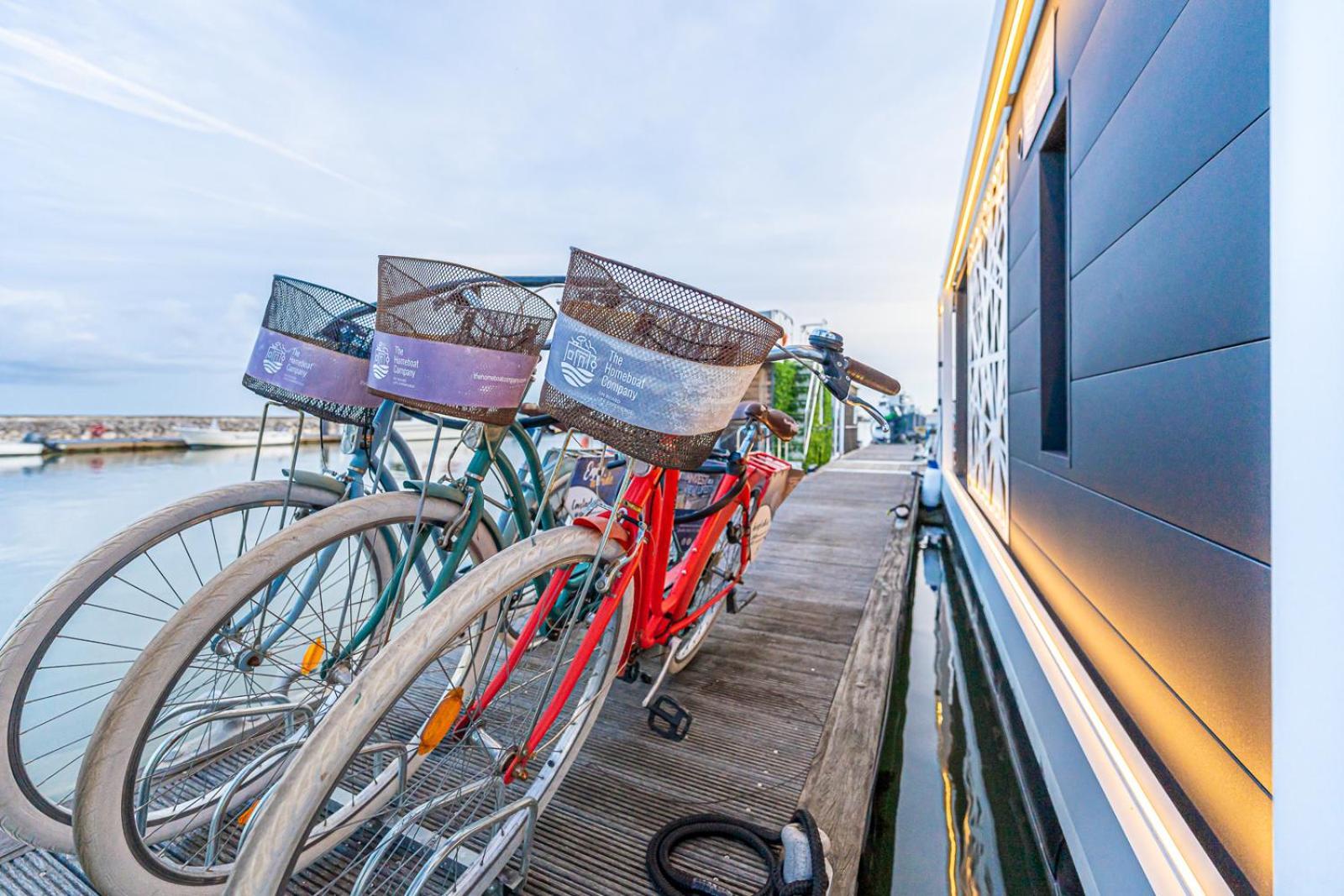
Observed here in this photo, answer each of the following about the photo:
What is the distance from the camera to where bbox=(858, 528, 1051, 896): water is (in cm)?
142

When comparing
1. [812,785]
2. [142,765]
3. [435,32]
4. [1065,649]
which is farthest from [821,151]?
[142,765]

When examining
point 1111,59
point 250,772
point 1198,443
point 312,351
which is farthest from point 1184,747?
point 312,351

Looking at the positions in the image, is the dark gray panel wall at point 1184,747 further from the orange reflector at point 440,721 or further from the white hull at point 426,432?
the white hull at point 426,432

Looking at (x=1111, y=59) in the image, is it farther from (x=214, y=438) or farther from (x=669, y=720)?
(x=214, y=438)

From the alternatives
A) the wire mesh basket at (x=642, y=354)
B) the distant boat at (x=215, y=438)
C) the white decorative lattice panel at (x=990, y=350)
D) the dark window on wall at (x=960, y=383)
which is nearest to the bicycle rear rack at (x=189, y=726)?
the wire mesh basket at (x=642, y=354)

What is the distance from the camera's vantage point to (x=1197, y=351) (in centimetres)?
99

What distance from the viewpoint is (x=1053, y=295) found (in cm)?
219

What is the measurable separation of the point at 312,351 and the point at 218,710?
85 centimetres

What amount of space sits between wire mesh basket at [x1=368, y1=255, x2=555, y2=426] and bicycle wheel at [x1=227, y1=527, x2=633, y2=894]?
0.31m

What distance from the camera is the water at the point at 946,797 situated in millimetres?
1422

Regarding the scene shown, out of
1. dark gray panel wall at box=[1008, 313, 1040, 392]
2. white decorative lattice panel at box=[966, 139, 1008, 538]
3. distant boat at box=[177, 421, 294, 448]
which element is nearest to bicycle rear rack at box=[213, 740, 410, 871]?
dark gray panel wall at box=[1008, 313, 1040, 392]

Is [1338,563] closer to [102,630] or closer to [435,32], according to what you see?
[102,630]

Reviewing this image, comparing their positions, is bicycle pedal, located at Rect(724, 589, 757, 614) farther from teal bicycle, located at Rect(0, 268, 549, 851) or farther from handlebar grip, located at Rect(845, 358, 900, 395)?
handlebar grip, located at Rect(845, 358, 900, 395)

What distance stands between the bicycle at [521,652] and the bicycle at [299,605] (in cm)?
18
